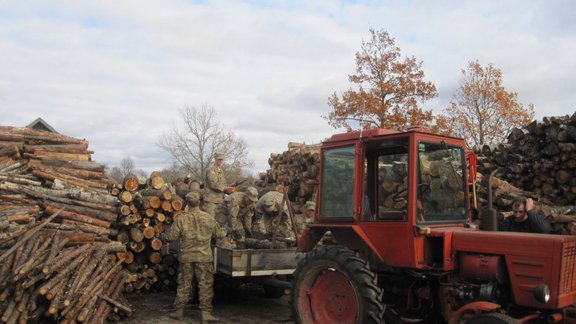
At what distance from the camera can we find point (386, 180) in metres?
6.53

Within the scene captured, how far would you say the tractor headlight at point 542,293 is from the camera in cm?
484

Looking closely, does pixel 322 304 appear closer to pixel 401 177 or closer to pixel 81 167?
pixel 401 177

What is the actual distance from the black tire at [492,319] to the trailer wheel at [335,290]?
1.05m

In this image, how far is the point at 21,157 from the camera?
38.9 feet

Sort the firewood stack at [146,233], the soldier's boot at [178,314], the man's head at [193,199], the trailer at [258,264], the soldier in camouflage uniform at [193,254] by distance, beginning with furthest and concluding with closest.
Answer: the firewood stack at [146,233], the man's head at [193,199], the soldier in camouflage uniform at [193,254], the soldier's boot at [178,314], the trailer at [258,264]

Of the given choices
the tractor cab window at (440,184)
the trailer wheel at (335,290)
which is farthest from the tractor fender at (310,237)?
the tractor cab window at (440,184)

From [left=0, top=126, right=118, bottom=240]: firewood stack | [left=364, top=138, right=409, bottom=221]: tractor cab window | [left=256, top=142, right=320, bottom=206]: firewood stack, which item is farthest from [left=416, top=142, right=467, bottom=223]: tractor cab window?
[left=256, top=142, right=320, bottom=206]: firewood stack

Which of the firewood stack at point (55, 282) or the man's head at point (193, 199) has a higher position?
the man's head at point (193, 199)

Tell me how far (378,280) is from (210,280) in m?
3.24

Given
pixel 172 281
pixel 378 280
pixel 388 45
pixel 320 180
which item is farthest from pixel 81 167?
pixel 388 45

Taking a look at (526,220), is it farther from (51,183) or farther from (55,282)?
(51,183)

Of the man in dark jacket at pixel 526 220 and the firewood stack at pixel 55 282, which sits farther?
the firewood stack at pixel 55 282

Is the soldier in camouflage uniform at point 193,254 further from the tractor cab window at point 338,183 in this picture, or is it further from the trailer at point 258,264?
the tractor cab window at point 338,183

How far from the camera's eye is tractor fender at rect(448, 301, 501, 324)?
192 inches
